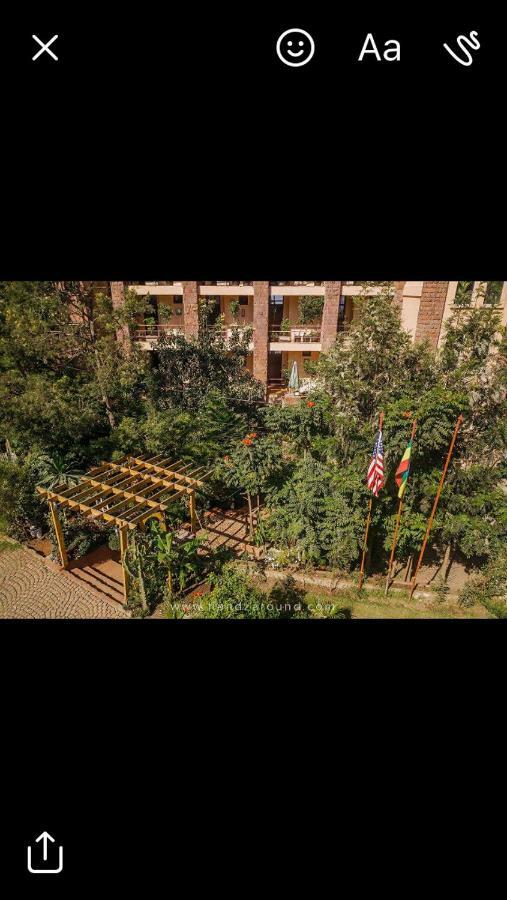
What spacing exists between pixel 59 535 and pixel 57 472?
5.05 feet

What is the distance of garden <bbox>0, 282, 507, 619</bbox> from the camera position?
843 cm

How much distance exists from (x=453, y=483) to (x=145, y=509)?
18.9ft

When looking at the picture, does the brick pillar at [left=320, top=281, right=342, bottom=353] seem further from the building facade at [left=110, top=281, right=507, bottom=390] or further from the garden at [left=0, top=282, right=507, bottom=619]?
the garden at [left=0, top=282, right=507, bottom=619]

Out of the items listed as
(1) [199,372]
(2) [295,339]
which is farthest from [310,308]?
(1) [199,372]

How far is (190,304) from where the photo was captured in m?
18.6

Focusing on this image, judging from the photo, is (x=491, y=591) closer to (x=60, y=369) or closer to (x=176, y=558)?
(x=176, y=558)

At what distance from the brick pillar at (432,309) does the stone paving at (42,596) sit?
39.2ft

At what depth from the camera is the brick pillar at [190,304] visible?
18344 millimetres

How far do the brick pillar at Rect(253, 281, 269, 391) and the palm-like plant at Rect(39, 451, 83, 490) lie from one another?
8747mm

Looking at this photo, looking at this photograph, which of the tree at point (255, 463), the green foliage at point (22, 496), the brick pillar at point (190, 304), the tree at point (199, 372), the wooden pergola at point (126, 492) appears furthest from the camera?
the brick pillar at point (190, 304)

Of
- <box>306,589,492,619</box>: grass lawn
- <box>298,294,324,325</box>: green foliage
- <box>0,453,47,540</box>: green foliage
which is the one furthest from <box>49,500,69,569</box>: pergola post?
<box>298,294,324,325</box>: green foliage

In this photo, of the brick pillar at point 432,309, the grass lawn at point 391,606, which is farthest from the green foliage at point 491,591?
the brick pillar at point 432,309

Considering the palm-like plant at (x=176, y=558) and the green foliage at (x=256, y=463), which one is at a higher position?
the green foliage at (x=256, y=463)

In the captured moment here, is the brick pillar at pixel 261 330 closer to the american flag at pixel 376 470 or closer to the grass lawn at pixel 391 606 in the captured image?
the grass lawn at pixel 391 606
